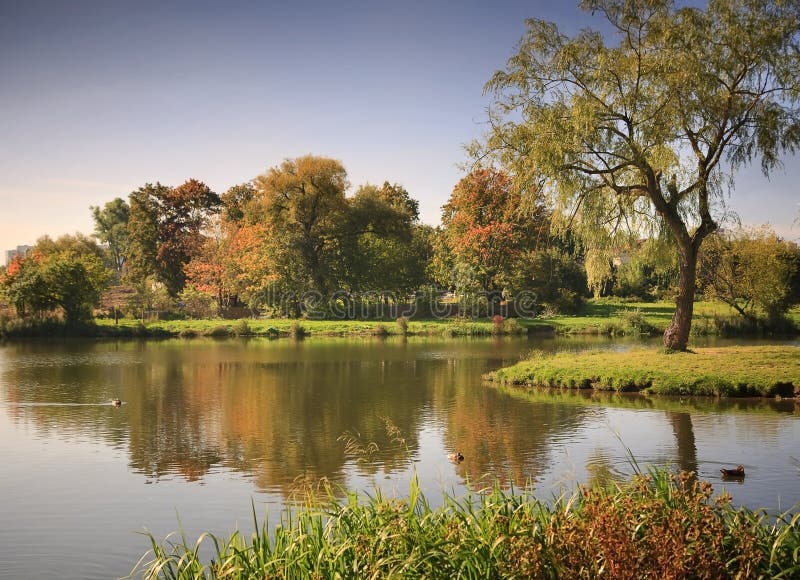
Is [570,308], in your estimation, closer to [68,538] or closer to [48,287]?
[48,287]

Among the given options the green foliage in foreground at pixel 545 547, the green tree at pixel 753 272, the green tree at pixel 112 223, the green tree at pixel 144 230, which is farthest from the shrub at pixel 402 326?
the green tree at pixel 112 223

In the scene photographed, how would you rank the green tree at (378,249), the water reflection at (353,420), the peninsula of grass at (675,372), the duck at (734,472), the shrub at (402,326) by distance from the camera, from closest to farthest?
the duck at (734,472) → the water reflection at (353,420) → the peninsula of grass at (675,372) → the shrub at (402,326) → the green tree at (378,249)

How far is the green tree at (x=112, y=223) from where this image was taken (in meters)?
101

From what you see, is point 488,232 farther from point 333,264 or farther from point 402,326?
point 333,264

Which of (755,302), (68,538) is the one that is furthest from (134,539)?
(755,302)

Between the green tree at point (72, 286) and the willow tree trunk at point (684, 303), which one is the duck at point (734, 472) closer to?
the willow tree trunk at point (684, 303)

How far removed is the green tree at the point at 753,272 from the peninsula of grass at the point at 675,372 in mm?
16366

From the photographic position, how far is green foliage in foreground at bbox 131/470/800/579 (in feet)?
17.9

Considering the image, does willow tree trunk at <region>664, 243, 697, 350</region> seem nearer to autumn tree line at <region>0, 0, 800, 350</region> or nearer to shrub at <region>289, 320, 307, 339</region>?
autumn tree line at <region>0, 0, 800, 350</region>

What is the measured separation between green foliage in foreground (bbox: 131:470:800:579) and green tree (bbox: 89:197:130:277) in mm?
100839

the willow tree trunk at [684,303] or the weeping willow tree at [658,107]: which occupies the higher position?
the weeping willow tree at [658,107]

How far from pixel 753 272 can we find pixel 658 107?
20994 millimetres

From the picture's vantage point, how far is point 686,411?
1770 centimetres

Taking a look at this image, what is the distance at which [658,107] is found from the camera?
2220 cm
